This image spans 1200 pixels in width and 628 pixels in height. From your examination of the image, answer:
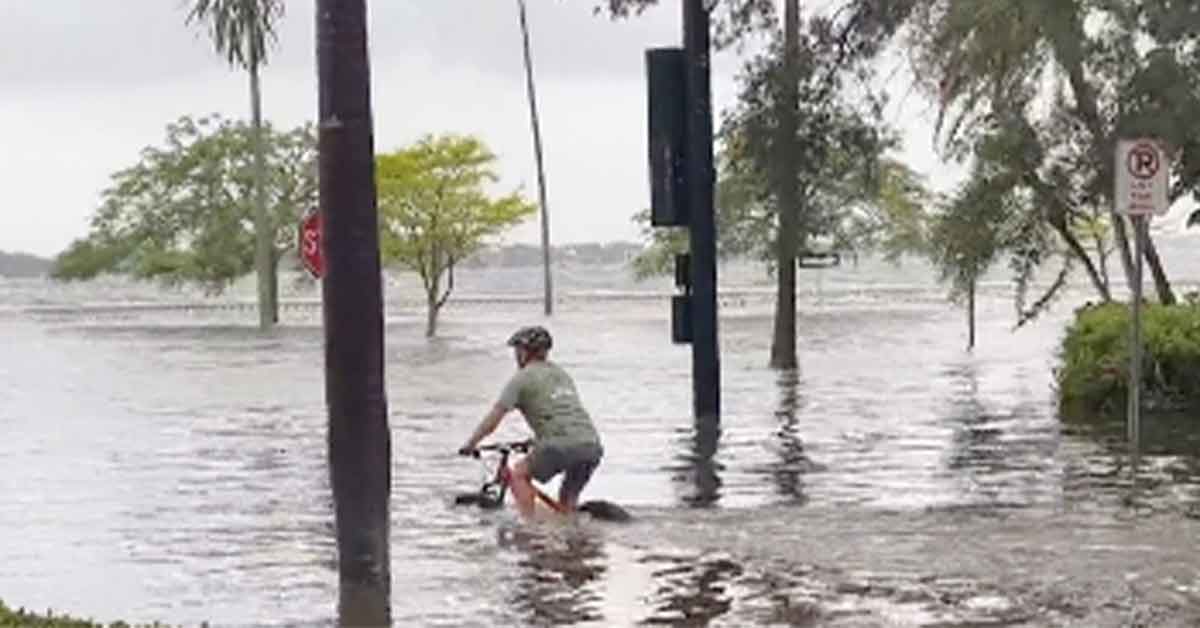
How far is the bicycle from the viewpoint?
15000 millimetres

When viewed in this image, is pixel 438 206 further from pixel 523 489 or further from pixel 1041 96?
pixel 523 489

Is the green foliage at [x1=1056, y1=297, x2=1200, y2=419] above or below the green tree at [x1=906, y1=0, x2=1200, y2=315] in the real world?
below

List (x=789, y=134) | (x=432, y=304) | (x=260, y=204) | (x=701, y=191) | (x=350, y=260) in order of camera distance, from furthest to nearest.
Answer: (x=260, y=204) → (x=432, y=304) → (x=789, y=134) → (x=701, y=191) → (x=350, y=260)

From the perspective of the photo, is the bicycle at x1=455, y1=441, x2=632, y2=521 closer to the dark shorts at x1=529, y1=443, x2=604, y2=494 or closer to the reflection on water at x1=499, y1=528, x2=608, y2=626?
the dark shorts at x1=529, y1=443, x2=604, y2=494

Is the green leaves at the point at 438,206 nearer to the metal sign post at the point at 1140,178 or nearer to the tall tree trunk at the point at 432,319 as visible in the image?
the tall tree trunk at the point at 432,319

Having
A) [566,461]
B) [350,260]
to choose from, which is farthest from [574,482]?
[350,260]

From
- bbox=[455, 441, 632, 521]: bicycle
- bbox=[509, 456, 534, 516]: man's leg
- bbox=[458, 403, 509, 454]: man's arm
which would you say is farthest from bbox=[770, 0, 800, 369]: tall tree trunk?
bbox=[458, 403, 509, 454]: man's arm

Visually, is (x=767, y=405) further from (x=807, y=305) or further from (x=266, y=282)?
(x=807, y=305)

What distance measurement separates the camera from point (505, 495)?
1594 cm

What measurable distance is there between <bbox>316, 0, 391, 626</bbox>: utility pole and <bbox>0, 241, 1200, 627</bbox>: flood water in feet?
6.84

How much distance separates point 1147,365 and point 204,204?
197 ft

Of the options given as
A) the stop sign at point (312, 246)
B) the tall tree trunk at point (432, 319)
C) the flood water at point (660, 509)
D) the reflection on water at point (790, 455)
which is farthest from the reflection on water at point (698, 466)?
the tall tree trunk at point (432, 319)

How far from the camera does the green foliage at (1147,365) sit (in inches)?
917

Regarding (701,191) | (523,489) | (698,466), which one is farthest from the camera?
(701,191)
